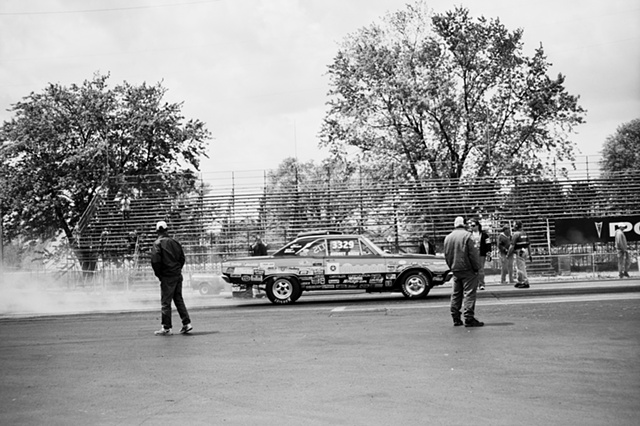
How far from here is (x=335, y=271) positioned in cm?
1905

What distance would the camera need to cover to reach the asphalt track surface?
671cm

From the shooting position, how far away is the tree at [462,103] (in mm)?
42781

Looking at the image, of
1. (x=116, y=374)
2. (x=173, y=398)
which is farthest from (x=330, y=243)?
(x=173, y=398)

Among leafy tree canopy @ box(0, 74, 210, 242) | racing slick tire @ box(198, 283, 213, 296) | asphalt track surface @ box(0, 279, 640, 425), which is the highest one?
leafy tree canopy @ box(0, 74, 210, 242)

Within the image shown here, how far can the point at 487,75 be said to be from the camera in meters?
43.1

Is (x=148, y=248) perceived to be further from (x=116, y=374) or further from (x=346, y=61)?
(x=116, y=374)

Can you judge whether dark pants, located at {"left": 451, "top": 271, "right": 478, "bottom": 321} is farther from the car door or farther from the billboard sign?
the billboard sign

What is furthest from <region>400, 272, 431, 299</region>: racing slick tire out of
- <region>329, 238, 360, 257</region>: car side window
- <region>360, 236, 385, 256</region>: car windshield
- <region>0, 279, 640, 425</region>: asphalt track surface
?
<region>0, 279, 640, 425</region>: asphalt track surface

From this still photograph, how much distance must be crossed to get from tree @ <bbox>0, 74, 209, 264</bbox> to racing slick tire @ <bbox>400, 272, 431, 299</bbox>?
2418 centimetres

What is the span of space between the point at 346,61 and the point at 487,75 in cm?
824

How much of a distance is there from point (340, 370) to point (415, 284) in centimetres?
1024

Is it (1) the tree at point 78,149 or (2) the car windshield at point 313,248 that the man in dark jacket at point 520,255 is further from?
(1) the tree at point 78,149

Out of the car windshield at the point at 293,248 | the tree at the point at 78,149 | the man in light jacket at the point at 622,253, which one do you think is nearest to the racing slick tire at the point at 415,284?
the car windshield at the point at 293,248

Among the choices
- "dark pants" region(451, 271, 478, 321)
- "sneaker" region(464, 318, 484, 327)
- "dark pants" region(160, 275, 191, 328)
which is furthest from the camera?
"dark pants" region(160, 275, 191, 328)
